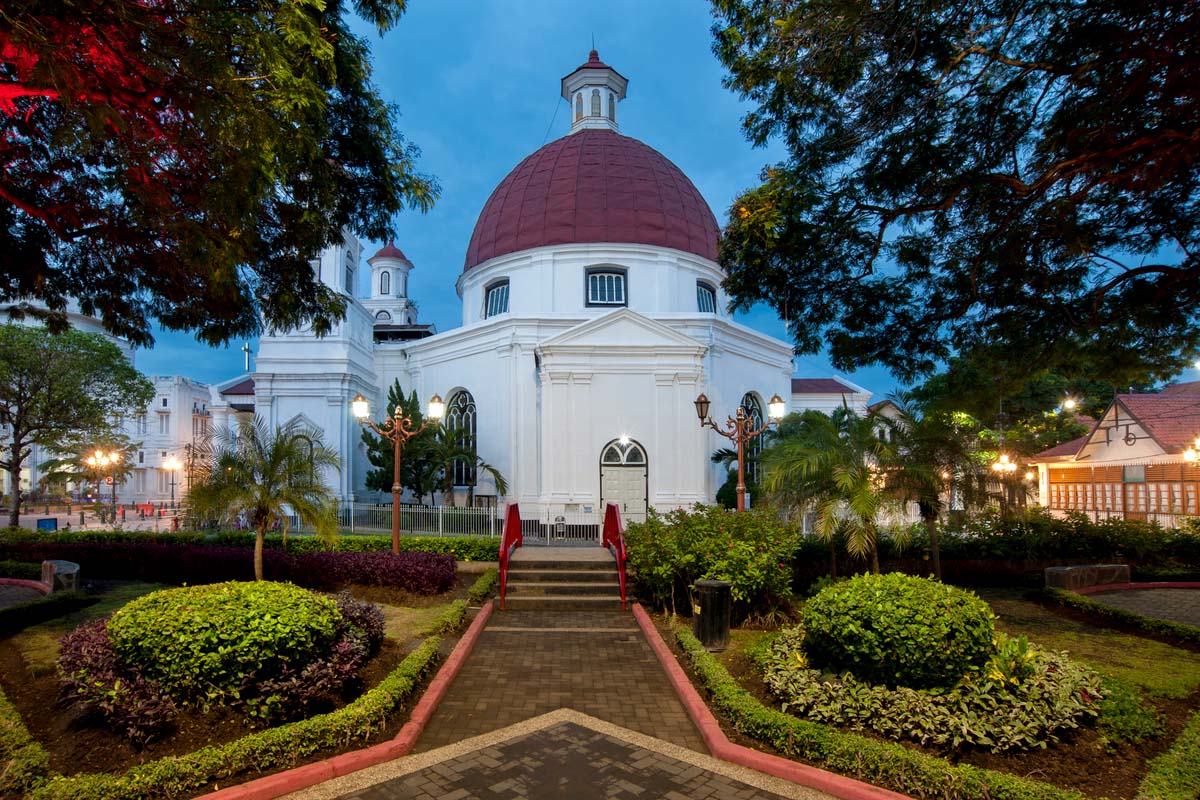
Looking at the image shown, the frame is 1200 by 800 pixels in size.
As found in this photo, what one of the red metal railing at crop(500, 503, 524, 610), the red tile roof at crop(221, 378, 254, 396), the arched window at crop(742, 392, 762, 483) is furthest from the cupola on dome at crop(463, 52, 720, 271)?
the red tile roof at crop(221, 378, 254, 396)

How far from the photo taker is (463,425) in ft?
79.3

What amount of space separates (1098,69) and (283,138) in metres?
9.29

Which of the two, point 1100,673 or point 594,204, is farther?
point 594,204

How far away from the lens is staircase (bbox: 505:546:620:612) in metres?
11.4

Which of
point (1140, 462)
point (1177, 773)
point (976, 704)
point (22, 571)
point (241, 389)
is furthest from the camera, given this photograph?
point (241, 389)

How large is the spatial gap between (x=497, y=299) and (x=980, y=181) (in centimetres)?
1883

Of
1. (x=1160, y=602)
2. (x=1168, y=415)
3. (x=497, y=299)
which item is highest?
(x=497, y=299)

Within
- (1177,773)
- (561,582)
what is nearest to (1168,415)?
(561,582)

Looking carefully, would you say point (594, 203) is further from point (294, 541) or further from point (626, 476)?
point (294, 541)

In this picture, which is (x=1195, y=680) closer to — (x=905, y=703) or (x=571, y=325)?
(x=905, y=703)

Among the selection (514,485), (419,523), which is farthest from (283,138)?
(514,485)

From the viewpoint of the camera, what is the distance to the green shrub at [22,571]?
14156mm

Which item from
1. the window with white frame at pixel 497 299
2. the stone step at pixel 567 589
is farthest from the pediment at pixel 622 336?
the stone step at pixel 567 589

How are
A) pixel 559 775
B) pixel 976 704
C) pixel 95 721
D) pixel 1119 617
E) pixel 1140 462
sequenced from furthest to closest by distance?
pixel 1140 462 < pixel 1119 617 < pixel 95 721 < pixel 976 704 < pixel 559 775
